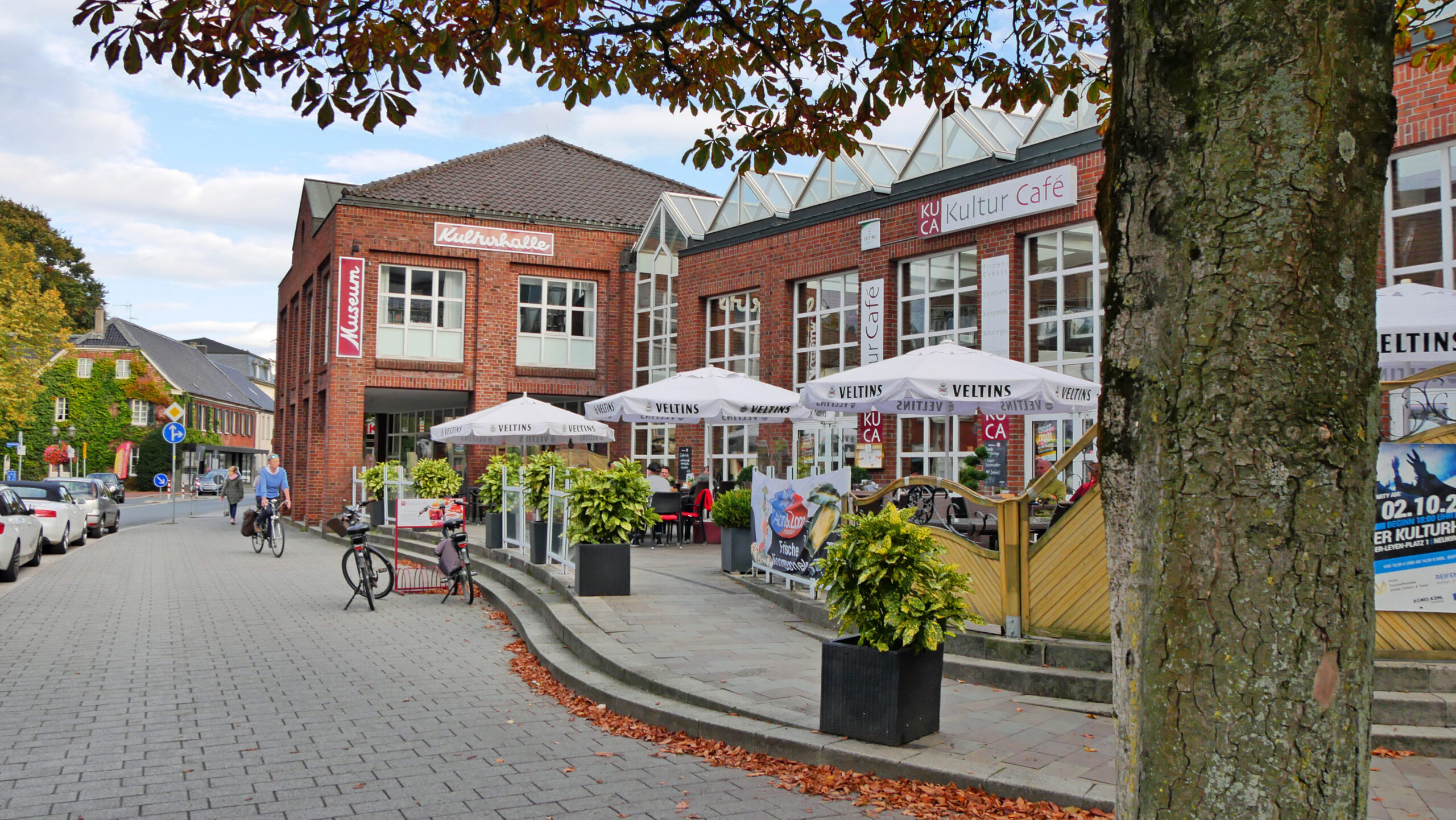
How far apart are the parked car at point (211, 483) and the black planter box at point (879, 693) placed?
65584 mm

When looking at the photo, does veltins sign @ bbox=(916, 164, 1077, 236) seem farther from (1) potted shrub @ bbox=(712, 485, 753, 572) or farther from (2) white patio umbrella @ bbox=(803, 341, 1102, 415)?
(1) potted shrub @ bbox=(712, 485, 753, 572)

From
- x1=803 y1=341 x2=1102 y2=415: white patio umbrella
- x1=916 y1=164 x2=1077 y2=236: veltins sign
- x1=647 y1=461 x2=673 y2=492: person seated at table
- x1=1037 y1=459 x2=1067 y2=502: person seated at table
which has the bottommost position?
x1=647 y1=461 x2=673 y2=492: person seated at table

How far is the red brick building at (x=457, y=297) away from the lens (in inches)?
991

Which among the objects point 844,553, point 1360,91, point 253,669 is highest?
point 1360,91

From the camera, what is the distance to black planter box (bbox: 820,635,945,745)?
5.55 meters

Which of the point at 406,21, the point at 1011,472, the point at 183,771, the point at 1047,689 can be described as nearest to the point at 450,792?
the point at 183,771

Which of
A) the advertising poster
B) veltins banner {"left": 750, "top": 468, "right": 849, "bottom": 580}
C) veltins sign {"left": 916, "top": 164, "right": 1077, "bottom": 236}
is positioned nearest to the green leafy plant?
veltins banner {"left": 750, "top": 468, "right": 849, "bottom": 580}

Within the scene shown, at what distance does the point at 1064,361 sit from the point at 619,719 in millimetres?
11282

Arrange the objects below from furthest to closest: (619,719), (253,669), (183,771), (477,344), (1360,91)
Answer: (477,344)
(253,669)
(619,719)
(183,771)
(1360,91)

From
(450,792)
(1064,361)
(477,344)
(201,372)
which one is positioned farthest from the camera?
(201,372)

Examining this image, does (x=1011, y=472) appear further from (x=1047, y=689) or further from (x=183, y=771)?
(x=183, y=771)

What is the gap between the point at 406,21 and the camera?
6.17 m

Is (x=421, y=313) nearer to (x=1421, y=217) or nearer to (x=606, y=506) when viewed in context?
(x=606, y=506)

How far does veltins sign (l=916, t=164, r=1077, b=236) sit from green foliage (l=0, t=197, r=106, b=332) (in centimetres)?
4705
